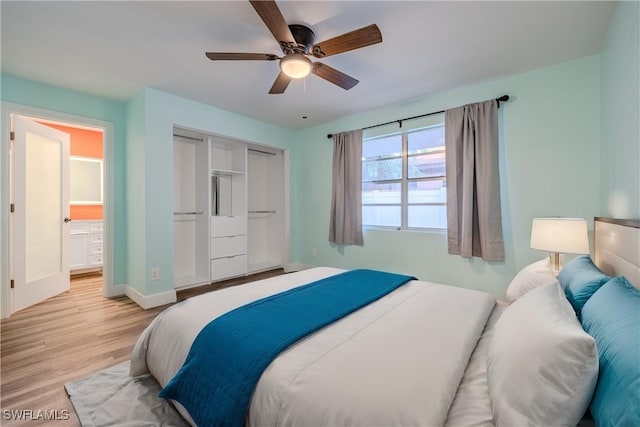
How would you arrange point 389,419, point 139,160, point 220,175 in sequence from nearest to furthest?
point 389,419 < point 139,160 < point 220,175

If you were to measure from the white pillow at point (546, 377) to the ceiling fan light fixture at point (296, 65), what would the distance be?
2.05 m

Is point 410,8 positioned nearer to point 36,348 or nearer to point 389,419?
point 389,419

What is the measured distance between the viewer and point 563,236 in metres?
2.15

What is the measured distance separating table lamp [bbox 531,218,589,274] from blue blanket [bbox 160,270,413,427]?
5.38 feet

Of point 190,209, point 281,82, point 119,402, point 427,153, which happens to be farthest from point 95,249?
point 427,153

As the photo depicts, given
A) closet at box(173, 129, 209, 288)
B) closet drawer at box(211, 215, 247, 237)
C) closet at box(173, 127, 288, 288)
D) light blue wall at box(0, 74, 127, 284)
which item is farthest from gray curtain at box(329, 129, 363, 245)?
light blue wall at box(0, 74, 127, 284)

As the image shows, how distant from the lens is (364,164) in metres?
4.09

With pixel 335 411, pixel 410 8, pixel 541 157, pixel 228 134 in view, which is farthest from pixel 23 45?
pixel 541 157

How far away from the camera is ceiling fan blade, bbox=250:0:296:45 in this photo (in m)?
1.53

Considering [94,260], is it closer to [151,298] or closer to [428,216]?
[151,298]

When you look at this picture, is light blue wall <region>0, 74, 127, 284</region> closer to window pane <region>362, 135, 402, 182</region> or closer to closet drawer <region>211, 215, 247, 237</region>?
closet drawer <region>211, 215, 247, 237</region>

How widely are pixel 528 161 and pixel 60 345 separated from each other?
15.0ft

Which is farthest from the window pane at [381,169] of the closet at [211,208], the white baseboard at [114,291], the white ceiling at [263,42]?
the white baseboard at [114,291]

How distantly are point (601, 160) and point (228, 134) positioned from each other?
411 centimetres
